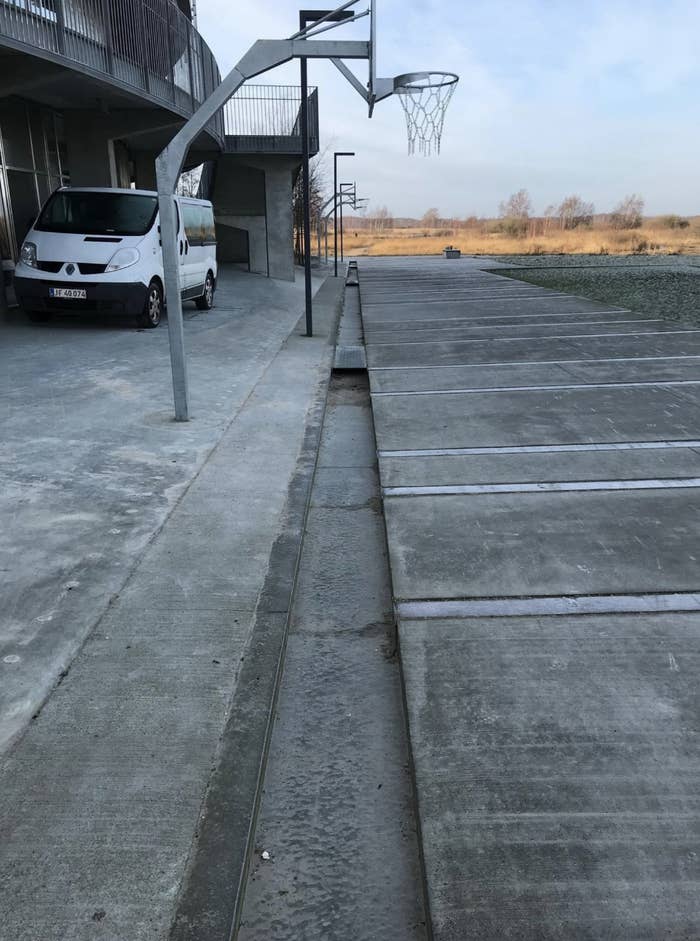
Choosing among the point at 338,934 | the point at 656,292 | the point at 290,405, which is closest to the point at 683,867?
the point at 338,934

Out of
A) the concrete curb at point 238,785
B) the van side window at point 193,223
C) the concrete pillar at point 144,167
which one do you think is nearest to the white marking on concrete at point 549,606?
the concrete curb at point 238,785

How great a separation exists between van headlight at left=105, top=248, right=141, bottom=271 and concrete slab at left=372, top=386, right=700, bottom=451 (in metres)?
5.32

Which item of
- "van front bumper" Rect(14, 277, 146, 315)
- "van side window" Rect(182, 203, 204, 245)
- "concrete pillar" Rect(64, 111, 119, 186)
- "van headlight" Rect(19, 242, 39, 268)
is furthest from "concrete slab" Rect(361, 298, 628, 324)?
"van headlight" Rect(19, 242, 39, 268)

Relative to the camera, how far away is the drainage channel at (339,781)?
203cm

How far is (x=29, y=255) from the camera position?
11289mm

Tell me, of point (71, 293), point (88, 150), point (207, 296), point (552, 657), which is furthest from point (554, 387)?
point (88, 150)

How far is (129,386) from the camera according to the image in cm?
812

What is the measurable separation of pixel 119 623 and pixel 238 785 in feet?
3.91

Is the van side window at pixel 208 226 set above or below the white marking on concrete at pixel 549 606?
above

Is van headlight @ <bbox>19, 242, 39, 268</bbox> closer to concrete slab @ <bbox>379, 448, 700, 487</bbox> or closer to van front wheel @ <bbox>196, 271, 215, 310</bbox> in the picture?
van front wheel @ <bbox>196, 271, 215, 310</bbox>

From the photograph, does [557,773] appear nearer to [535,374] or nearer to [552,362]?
[535,374]

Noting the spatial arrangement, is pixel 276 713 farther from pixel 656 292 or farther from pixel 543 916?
pixel 656 292

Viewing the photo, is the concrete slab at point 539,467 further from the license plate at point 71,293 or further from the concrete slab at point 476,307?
the concrete slab at point 476,307

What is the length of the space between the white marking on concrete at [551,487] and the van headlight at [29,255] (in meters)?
8.40
